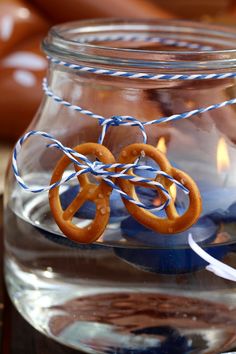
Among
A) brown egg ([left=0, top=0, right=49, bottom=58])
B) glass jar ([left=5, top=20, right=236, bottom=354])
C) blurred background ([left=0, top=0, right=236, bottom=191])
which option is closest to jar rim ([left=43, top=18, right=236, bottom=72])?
glass jar ([left=5, top=20, right=236, bottom=354])

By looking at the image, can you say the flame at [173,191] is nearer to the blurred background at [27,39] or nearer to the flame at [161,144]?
the flame at [161,144]

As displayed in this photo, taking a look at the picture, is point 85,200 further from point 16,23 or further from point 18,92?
point 16,23

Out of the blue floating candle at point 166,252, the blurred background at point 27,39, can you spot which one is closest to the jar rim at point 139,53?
the blue floating candle at point 166,252

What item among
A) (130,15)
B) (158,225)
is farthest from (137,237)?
(130,15)

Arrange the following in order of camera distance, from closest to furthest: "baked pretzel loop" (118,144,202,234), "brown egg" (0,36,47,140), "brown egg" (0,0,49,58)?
"baked pretzel loop" (118,144,202,234)
"brown egg" (0,36,47,140)
"brown egg" (0,0,49,58)

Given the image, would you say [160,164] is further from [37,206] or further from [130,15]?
[130,15]

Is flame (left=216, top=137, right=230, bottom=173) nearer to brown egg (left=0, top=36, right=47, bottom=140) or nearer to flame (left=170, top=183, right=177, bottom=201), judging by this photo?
flame (left=170, top=183, right=177, bottom=201)
